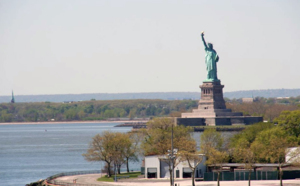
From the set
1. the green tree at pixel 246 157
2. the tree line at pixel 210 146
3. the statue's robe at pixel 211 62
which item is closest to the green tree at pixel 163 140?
the tree line at pixel 210 146

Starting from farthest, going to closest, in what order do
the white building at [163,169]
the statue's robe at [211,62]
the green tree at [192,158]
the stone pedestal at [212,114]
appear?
the statue's robe at [211,62], the stone pedestal at [212,114], the white building at [163,169], the green tree at [192,158]

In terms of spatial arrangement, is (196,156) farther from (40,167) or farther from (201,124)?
(201,124)

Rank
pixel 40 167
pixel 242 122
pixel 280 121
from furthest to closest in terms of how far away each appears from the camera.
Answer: pixel 242 122, pixel 40 167, pixel 280 121

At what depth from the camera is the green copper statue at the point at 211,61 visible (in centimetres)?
15938

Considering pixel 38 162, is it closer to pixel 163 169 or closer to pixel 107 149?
pixel 107 149


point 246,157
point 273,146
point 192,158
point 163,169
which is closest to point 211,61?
point 163,169

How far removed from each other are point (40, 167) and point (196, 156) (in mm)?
31867

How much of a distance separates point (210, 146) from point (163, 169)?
507 cm

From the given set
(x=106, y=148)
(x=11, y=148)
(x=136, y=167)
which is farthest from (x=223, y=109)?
(x=106, y=148)

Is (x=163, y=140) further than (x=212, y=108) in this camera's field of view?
No

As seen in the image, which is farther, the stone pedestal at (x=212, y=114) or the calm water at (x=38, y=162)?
the stone pedestal at (x=212, y=114)

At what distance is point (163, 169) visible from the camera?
74.2 metres

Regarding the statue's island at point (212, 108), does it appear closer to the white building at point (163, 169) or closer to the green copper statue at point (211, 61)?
the green copper statue at point (211, 61)

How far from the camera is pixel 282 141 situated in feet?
231
